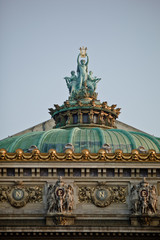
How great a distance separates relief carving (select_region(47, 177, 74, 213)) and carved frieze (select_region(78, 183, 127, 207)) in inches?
53.3

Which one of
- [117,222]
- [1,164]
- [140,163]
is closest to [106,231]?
[117,222]

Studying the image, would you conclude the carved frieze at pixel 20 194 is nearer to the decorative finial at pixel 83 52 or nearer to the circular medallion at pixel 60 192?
the circular medallion at pixel 60 192

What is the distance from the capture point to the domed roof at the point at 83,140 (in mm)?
59319

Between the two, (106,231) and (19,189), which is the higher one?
(19,189)

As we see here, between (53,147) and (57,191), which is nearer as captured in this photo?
(57,191)

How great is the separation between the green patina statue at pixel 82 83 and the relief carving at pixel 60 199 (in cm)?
1965

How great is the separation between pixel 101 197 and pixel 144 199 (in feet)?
11.2

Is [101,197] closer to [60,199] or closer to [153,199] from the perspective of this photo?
[60,199]

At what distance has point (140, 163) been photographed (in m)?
54.4

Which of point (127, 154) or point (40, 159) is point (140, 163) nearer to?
point (127, 154)

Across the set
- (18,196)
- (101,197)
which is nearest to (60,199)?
(101,197)

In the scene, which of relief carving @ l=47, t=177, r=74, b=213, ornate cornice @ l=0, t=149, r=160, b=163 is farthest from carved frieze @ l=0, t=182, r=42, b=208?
ornate cornice @ l=0, t=149, r=160, b=163

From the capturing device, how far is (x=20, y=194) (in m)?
A: 54.0

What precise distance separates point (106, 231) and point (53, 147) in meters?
10.9
